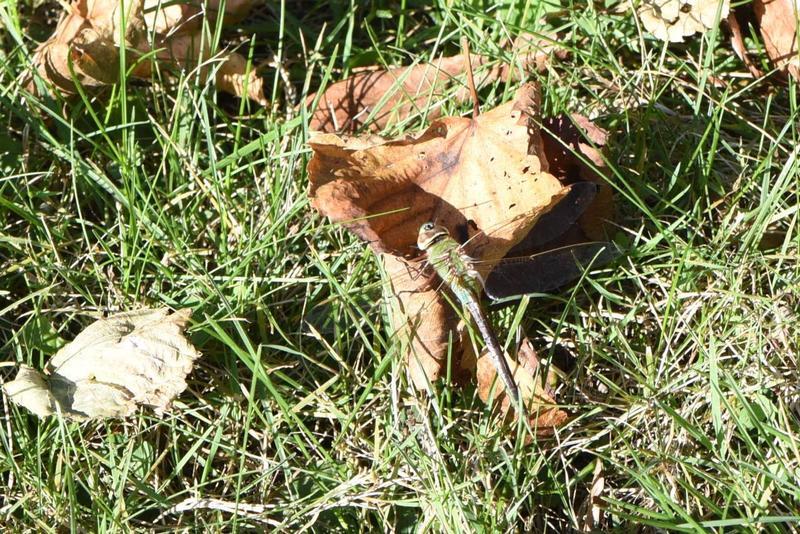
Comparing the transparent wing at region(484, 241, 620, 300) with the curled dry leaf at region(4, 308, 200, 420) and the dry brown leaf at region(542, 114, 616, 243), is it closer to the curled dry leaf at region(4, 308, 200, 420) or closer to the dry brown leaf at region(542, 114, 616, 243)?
the dry brown leaf at region(542, 114, 616, 243)

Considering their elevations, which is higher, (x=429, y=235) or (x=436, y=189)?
(x=436, y=189)

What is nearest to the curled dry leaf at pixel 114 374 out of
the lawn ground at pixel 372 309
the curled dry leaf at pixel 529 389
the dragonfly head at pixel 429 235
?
the lawn ground at pixel 372 309

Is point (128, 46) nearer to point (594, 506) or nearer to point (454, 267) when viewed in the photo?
point (454, 267)

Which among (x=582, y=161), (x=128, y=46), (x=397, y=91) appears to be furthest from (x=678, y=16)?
(x=128, y=46)

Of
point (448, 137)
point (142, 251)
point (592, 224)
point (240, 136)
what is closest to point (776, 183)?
point (592, 224)

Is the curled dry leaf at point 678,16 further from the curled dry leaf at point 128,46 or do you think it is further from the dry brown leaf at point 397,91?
the curled dry leaf at point 128,46

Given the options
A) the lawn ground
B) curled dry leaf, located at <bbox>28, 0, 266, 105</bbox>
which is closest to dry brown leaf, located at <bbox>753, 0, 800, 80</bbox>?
the lawn ground
